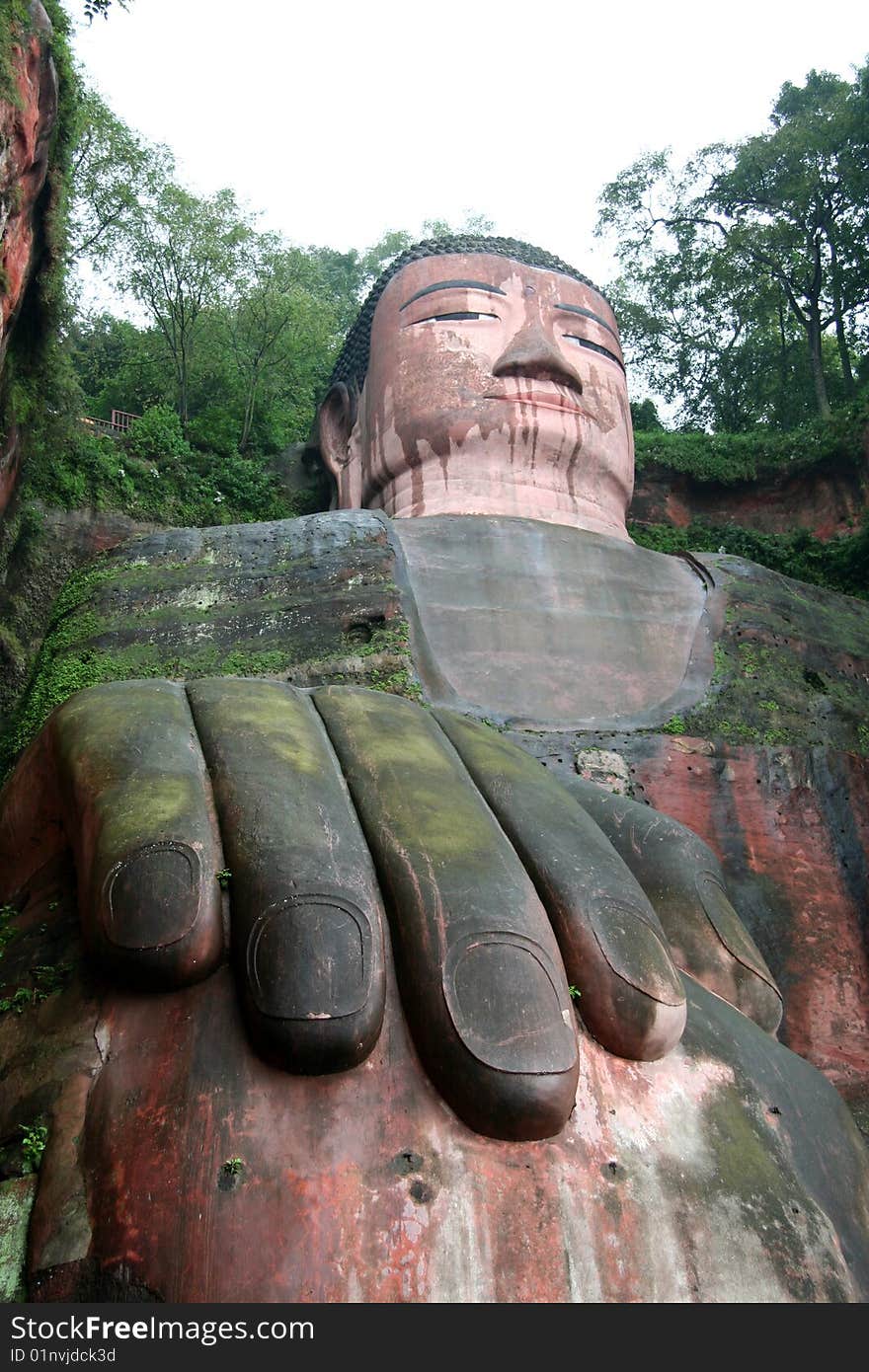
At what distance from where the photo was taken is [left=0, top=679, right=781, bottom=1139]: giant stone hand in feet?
9.64

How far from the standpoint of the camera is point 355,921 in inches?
120

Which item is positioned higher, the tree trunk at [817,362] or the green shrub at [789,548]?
the tree trunk at [817,362]

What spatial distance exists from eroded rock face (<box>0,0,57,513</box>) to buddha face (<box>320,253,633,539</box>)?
121 inches

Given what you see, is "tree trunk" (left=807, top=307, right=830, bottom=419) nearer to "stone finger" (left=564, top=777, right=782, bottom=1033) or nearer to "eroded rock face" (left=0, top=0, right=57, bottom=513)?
"eroded rock face" (left=0, top=0, right=57, bottom=513)

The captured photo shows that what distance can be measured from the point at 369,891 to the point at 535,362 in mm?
6355

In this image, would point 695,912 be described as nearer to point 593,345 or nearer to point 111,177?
point 593,345

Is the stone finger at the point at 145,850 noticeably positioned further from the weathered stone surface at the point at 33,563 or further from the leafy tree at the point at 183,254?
the leafy tree at the point at 183,254

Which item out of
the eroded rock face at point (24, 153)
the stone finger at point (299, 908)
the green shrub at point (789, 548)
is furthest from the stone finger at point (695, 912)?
the green shrub at point (789, 548)

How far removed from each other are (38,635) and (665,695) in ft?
18.2

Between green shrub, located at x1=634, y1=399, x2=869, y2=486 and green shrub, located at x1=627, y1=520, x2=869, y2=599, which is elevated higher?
green shrub, located at x1=634, y1=399, x2=869, y2=486

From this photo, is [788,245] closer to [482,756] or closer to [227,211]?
[227,211]

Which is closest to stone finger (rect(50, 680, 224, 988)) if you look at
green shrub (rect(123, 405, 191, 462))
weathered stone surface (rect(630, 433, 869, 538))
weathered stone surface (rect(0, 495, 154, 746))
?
weathered stone surface (rect(0, 495, 154, 746))

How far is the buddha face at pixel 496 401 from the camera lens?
8.70 metres

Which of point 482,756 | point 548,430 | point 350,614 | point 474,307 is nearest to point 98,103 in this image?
point 474,307
